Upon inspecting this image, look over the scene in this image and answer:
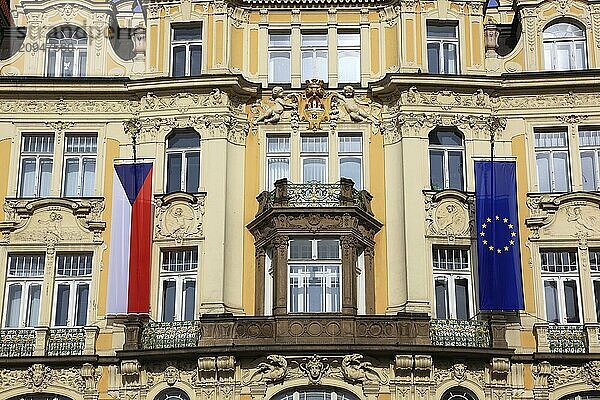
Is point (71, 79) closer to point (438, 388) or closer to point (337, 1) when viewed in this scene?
point (337, 1)

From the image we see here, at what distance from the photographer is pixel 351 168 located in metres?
36.3

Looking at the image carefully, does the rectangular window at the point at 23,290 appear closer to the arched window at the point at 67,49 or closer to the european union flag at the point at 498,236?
the arched window at the point at 67,49

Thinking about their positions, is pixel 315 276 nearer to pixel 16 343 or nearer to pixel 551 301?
pixel 551 301

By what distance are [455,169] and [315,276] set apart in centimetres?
655

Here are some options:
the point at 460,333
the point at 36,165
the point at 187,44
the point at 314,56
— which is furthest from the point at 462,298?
the point at 36,165

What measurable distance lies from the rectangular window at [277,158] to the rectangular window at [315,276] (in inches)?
121

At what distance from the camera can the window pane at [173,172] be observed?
35.8m

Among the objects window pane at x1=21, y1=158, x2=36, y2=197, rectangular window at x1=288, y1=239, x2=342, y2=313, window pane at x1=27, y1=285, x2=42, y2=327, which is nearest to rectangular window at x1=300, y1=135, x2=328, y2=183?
rectangular window at x1=288, y1=239, x2=342, y2=313

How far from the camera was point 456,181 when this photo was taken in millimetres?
35656

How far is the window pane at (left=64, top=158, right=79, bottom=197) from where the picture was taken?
3612 cm

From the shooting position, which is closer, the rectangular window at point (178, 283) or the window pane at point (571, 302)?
the window pane at point (571, 302)

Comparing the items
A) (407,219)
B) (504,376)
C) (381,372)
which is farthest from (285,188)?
(504,376)

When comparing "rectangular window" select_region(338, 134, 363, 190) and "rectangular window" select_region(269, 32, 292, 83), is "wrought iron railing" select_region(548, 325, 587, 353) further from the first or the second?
"rectangular window" select_region(269, 32, 292, 83)

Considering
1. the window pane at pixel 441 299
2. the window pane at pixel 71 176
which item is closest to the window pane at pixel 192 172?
the window pane at pixel 71 176
